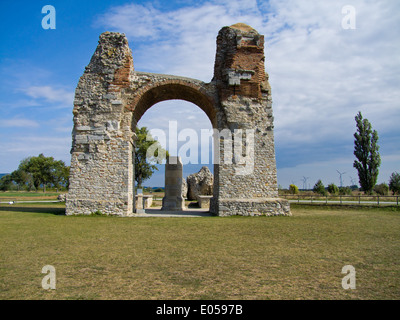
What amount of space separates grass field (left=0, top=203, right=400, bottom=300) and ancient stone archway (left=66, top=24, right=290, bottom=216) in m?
4.16

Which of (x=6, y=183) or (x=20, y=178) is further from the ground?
(x=20, y=178)

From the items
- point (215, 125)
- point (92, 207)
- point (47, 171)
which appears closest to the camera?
point (92, 207)

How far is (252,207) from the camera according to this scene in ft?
39.3

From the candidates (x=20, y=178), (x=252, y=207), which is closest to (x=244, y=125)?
(x=252, y=207)

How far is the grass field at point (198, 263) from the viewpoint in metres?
3.38

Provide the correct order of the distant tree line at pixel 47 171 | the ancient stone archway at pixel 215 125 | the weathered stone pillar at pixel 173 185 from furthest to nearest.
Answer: the distant tree line at pixel 47 171, the weathered stone pillar at pixel 173 185, the ancient stone archway at pixel 215 125

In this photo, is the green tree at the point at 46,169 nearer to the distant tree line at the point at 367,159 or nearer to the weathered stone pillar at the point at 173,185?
the weathered stone pillar at the point at 173,185

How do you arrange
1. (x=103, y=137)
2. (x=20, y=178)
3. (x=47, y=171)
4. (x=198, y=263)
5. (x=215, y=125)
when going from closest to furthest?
1. (x=198, y=263)
2. (x=103, y=137)
3. (x=215, y=125)
4. (x=47, y=171)
5. (x=20, y=178)

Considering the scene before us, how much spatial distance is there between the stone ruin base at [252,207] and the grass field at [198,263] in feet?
13.0

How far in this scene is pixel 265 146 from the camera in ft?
41.8

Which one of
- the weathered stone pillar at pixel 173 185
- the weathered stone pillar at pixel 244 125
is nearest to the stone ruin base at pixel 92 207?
the weathered stone pillar at pixel 244 125

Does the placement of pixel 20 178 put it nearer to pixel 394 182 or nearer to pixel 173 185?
pixel 173 185

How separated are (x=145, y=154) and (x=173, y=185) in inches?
875

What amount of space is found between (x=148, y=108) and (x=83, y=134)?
13.2 ft
